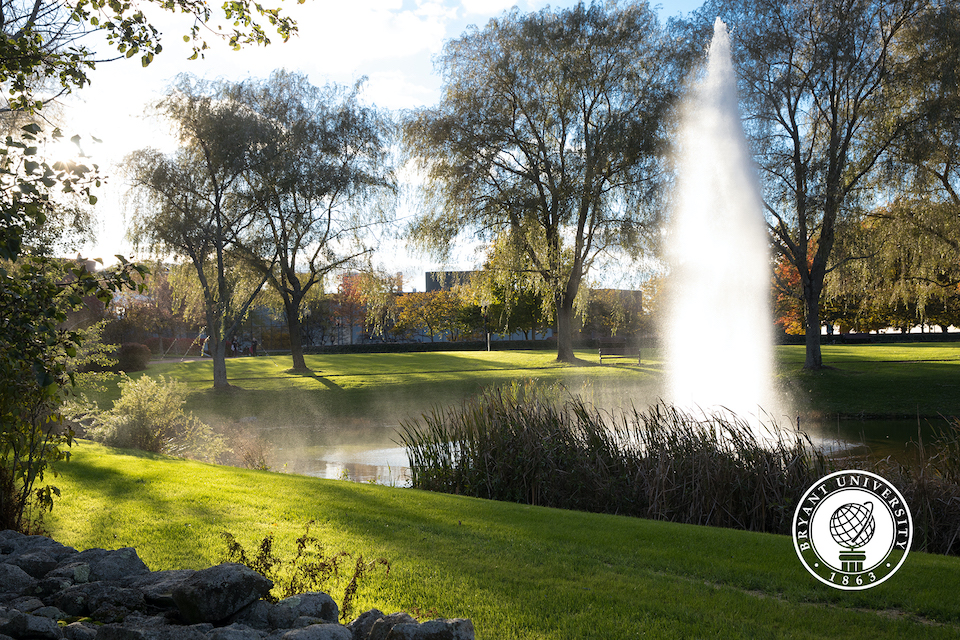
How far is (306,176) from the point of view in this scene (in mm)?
23312

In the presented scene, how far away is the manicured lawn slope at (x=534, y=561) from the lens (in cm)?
388

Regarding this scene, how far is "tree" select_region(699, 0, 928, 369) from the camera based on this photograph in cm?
2069

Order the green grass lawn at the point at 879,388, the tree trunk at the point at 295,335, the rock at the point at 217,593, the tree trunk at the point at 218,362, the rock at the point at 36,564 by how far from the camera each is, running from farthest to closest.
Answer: the tree trunk at the point at 295,335 < the tree trunk at the point at 218,362 < the green grass lawn at the point at 879,388 < the rock at the point at 36,564 < the rock at the point at 217,593

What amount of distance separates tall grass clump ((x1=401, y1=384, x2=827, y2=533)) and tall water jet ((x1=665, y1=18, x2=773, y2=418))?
7622 mm

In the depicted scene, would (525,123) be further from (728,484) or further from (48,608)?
(48,608)

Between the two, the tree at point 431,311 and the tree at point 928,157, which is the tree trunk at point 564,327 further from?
the tree at point 431,311

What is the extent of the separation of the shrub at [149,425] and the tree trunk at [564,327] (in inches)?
684

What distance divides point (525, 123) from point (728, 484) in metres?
→ 20.8

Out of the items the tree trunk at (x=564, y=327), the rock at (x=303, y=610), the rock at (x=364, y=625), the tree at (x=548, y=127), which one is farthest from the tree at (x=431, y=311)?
the rock at (x=364, y=625)

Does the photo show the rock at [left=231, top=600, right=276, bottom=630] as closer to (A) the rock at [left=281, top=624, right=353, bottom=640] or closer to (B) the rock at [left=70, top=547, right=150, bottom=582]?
(A) the rock at [left=281, top=624, right=353, bottom=640]

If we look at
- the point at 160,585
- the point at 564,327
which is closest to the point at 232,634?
the point at 160,585

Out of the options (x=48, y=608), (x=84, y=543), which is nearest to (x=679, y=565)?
(x=48, y=608)

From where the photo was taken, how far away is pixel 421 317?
59406 mm

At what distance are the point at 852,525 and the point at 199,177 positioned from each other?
21642mm
